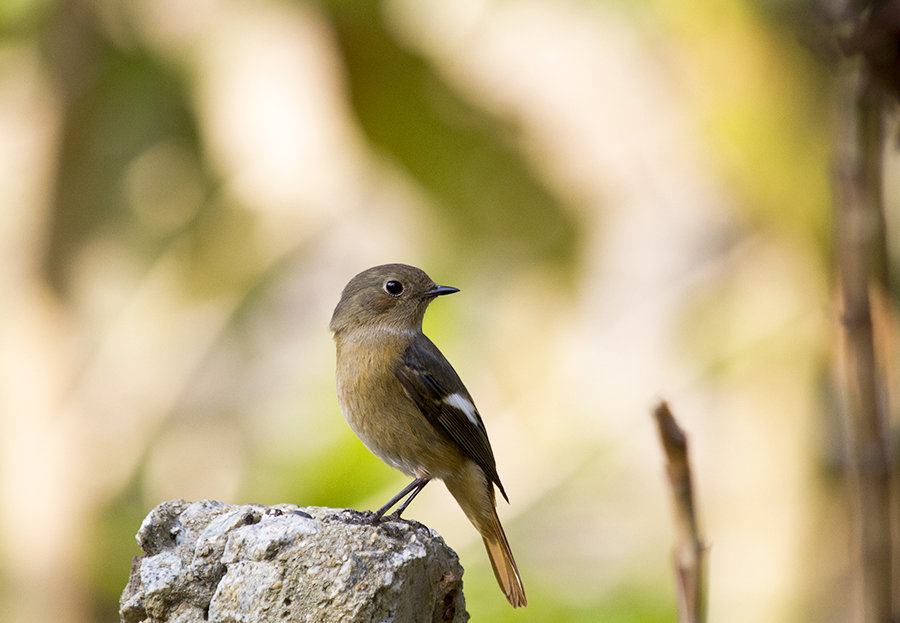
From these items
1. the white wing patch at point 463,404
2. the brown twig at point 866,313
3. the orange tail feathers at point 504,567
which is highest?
the brown twig at point 866,313

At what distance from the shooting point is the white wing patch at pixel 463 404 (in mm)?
3119

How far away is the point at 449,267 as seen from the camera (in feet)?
23.0

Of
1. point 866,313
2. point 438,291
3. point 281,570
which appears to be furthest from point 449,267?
point 866,313

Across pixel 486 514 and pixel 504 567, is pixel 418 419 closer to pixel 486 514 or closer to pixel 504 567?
pixel 486 514

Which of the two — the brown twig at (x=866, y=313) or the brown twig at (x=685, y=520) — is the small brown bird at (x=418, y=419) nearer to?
the brown twig at (x=685, y=520)

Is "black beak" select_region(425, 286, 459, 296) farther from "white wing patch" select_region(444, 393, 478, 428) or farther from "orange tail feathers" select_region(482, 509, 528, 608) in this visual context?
"orange tail feathers" select_region(482, 509, 528, 608)

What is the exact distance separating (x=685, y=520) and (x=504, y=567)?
2.23 metres

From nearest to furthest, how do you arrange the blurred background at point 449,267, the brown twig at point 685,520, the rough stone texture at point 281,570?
the brown twig at point 685,520 → the rough stone texture at point 281,570 → the blurred background at point 449,267

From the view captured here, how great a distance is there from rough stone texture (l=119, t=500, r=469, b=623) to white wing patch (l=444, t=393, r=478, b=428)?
840 millimetres

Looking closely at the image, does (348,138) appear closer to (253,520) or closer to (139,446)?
(139,446)

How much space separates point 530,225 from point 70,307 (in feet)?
11.7

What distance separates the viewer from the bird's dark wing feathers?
3055mm

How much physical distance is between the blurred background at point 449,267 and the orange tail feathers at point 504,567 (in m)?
3.19

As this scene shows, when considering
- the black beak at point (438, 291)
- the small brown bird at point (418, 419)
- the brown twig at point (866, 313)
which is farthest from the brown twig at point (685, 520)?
the black beak at point (438, 291)
